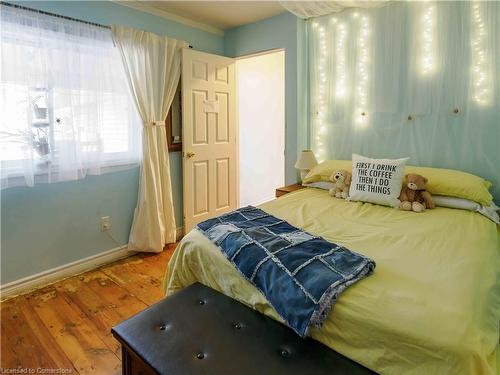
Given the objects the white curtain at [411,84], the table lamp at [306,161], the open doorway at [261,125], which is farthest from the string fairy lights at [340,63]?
the open doorway at [261,125]

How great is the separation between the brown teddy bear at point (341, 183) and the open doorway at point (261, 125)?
→ 77.8 inches

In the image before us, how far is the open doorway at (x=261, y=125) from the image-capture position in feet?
15.0

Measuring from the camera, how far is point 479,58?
2.20 m

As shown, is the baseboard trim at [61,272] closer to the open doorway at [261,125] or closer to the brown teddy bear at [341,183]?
the brown teddy bear at [341,183]

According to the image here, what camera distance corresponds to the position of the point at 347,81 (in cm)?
282

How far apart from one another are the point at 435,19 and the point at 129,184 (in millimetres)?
2877

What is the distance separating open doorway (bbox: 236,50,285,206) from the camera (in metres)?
4.57

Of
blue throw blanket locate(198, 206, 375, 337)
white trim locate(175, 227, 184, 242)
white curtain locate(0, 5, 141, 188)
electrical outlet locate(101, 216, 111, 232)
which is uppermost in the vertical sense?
white curtain locate(0, 5, 141, 188)

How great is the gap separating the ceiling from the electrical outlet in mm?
1928

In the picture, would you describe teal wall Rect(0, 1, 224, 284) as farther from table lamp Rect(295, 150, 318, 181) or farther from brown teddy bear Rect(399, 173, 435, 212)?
brown teddy bear Rect(399, 173, 435, 212)


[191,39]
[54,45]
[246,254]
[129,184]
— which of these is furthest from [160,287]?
[191,39]

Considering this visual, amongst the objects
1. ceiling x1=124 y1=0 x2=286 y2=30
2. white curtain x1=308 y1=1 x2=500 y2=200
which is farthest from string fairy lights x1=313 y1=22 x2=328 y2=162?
ceiling x1=124 y1=0 x2=286 y2=30

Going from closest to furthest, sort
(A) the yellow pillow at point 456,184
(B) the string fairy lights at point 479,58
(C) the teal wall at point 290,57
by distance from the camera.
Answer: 1. (A) the yellow pillow at point 456,184
2. (B) the string fairy lights at point 479,58
3. (C) the teal wall at point 290,57

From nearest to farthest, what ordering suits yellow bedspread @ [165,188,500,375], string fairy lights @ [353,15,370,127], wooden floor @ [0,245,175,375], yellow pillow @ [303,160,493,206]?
yellow bedspread @ [165,188,500,375], wooden floor @ [0,245,175,375], yellow pillow @ [303,160,493,206], string fairy lights @ [353,15,370,127]
